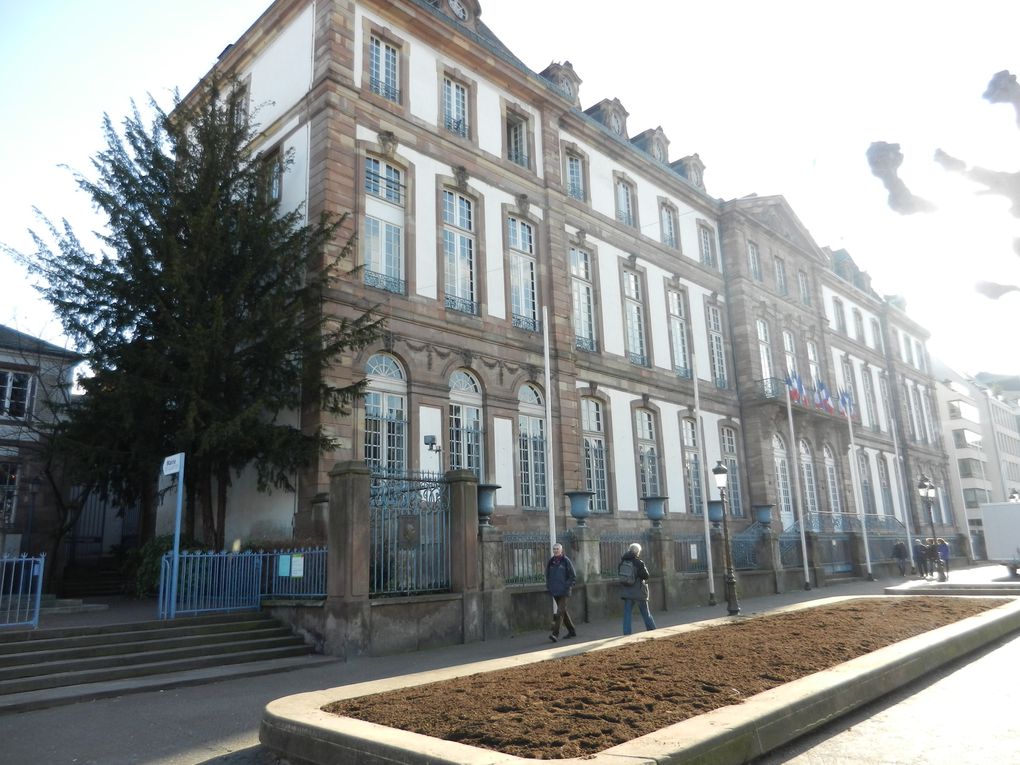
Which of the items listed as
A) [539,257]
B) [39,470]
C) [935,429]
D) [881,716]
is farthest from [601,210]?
[935,429]

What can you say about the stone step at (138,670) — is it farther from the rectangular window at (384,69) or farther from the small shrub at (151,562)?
the rectangular window at (384,69)

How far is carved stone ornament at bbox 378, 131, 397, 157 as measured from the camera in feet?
69.3

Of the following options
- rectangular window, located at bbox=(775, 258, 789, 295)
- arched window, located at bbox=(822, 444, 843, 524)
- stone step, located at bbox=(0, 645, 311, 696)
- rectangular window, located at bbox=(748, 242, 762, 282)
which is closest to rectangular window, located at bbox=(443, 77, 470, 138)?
stone step, located at bbox=(0, 645, 311, 696)

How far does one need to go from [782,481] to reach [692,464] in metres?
6.69

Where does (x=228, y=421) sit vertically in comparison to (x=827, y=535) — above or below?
above

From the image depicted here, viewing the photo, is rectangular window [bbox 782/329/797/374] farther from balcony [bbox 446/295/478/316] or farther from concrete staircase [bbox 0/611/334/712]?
concrete staircase [bbox 0/611/334/712]

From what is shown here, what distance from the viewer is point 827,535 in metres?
29.8

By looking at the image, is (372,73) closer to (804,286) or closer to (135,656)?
(135,656)

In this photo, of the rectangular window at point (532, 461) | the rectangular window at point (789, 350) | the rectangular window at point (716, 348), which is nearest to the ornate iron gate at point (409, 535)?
the rectangular window at point (532, 461)

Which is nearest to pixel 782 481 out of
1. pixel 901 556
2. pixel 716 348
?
pixel 901 556

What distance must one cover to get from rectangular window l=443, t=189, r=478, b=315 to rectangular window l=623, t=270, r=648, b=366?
7.58m

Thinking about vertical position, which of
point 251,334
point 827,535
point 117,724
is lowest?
point 117,724

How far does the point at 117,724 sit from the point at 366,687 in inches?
113

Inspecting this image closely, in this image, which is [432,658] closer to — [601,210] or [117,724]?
[117,724]
